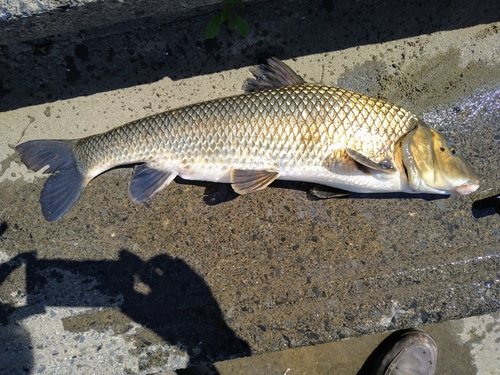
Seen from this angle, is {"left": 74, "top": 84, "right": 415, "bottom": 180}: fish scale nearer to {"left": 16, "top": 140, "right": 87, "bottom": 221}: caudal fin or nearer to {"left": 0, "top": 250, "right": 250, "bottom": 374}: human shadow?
{"left": 16, "top": 140, "right": 87, "bottom": 221}: caudal fin

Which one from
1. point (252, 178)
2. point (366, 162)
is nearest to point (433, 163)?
point (366, 162)

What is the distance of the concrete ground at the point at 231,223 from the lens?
2867 mm

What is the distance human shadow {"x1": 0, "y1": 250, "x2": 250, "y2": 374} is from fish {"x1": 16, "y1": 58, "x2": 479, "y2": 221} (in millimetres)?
724

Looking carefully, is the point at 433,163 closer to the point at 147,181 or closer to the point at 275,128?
the point at 275,128

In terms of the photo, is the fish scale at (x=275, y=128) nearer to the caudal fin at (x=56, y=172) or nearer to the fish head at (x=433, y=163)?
the fish head at (x=433, y=163)

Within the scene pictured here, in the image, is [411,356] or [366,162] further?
[411,356]

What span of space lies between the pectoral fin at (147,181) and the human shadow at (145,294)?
556mm

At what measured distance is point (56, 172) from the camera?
277 cm

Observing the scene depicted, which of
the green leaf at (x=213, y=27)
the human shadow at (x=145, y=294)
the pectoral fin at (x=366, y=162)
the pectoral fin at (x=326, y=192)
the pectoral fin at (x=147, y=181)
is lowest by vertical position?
the human shadow at (x=145, y=294)

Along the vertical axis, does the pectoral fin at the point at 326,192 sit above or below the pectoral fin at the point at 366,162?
below

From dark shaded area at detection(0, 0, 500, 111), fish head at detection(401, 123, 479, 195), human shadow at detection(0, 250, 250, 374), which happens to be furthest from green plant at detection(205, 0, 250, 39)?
human shadow at detection(0, 250, 250, 374)

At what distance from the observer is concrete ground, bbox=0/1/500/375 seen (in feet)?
9.41

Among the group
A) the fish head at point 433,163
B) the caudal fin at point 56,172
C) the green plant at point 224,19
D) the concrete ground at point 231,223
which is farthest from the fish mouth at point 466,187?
the caudal fin at point 56,172

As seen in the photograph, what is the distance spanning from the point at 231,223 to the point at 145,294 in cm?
91
